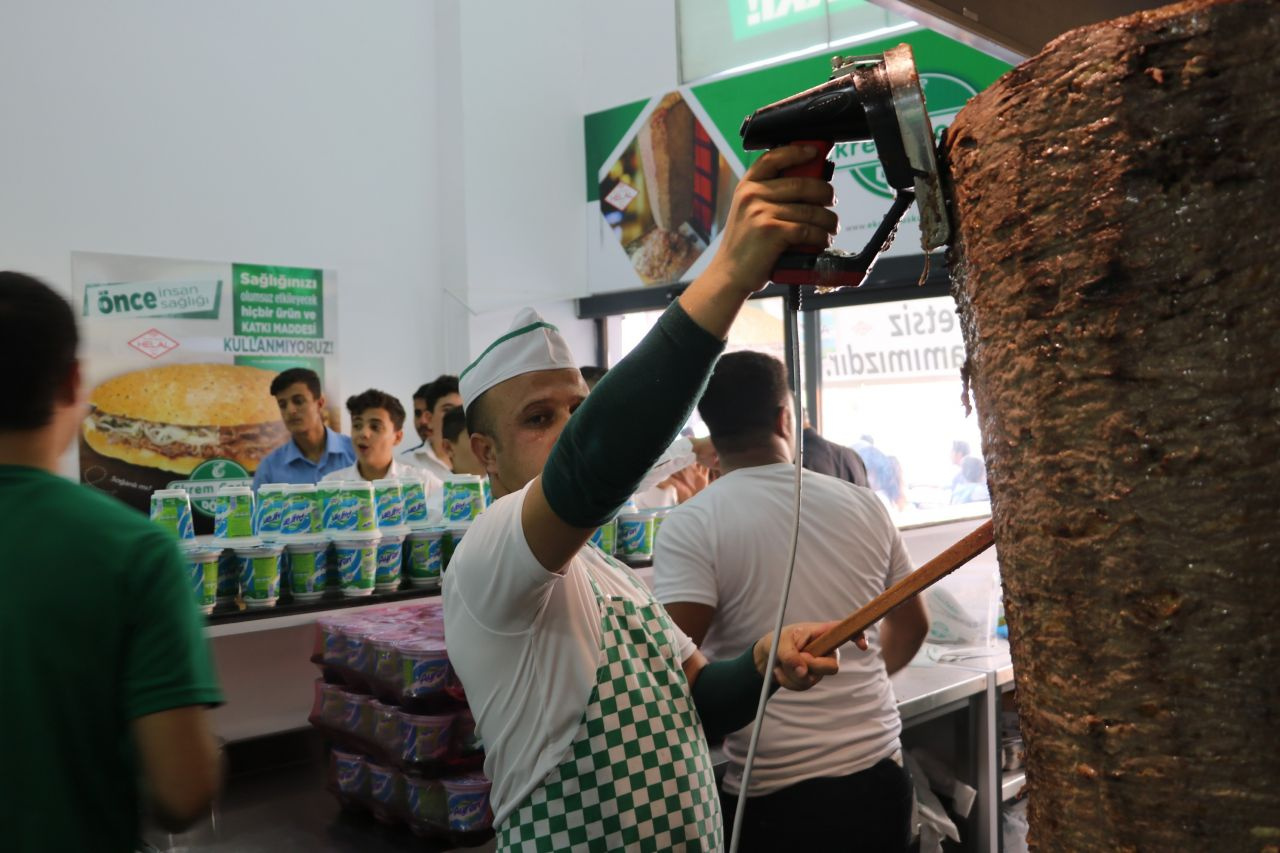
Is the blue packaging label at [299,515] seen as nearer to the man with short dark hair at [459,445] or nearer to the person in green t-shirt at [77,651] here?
the person in green t-shirt at [77,651]

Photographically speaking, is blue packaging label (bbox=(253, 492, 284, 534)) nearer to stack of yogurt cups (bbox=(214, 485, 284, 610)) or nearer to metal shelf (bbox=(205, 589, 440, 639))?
stack of yogurt cups (bbox=(214, 485, 284, 610))

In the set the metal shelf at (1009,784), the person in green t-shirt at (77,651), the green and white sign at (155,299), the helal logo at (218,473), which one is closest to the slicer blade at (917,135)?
the person in green t-shirt at (77,651)

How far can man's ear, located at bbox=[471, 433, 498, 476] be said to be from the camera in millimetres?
1315

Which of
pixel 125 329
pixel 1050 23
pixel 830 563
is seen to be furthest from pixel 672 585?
pixel 125 329

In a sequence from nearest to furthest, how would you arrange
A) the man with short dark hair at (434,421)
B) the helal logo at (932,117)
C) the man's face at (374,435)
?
1. the man's face at (374,435)
2. the man with short dark hair at (434,421)
3. the helal logo at (932,117)

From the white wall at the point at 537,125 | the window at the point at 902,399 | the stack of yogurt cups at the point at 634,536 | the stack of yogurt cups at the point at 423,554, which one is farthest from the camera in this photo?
the white wall at the point at 537,125

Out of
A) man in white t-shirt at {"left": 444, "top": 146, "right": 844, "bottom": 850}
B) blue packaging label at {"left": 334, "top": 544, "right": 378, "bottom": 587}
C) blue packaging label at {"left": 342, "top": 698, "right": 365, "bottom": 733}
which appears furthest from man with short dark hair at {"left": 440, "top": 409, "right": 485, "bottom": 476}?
man in white t-shirt at {"left": 444, "top": 146, "right": 844, "bottom": 850}

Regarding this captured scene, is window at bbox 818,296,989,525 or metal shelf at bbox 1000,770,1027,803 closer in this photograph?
metal shelf at bbox 1000,770,1027,803

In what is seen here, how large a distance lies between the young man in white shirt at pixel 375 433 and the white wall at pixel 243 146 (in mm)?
1595

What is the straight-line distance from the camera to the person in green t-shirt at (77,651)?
1021mm

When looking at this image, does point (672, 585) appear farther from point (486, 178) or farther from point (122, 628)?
point (486, 178)

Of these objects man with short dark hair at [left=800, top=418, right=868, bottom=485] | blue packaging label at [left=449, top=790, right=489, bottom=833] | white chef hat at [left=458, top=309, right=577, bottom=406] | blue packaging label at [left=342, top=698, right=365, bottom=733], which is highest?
white chef hat at [left=458, top=309, right=577, bottom=406]

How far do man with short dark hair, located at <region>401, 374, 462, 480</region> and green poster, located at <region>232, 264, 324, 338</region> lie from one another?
922 mm

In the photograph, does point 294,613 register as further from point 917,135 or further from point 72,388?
point 917,135
